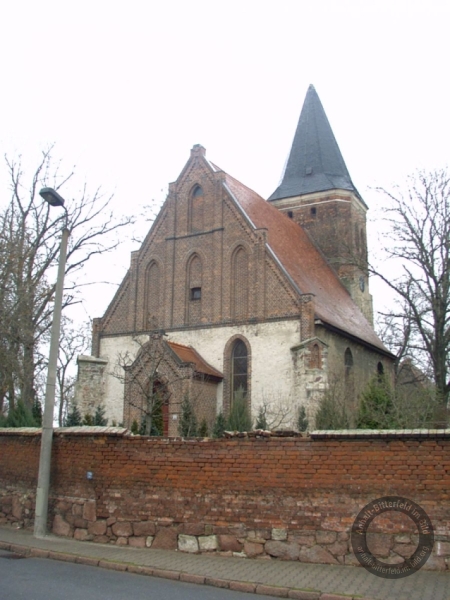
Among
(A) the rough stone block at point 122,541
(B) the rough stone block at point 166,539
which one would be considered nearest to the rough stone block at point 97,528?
(A) the rough stone block at point 122,541

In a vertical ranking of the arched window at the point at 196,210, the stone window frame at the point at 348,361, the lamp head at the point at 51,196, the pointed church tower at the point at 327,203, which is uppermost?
the pointed church tower at the point at 327,203

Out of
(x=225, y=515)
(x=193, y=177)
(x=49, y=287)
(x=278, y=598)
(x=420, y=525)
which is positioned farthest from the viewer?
(x=193, y=177)

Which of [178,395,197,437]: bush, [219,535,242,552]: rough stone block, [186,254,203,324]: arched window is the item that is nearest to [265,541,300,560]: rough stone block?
[219,535,242,552]: rough stone block

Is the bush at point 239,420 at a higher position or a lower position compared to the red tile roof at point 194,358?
lower

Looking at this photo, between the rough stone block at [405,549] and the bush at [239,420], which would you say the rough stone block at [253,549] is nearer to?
the rough stone block at [405,549]

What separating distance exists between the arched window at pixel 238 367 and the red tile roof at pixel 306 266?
2.96 metres

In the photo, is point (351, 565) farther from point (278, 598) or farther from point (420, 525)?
point (278, 598)

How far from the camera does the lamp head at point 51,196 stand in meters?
12.1

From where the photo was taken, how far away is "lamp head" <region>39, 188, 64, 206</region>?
12.1 metres

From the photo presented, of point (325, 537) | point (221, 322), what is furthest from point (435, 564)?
point (221, 322)

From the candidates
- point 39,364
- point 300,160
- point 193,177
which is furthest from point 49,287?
point 300,160

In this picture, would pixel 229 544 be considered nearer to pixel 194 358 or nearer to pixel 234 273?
pixel 194 358

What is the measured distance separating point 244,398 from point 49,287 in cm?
852

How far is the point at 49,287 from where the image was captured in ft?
80.0
